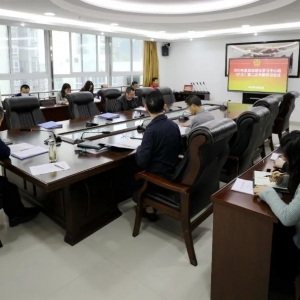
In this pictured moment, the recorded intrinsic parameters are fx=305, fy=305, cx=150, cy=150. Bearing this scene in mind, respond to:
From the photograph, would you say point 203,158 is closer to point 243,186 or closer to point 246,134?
point 243,186

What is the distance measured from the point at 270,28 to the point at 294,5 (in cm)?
254

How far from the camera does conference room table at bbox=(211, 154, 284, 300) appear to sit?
1526 mm

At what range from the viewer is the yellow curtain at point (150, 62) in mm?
9036

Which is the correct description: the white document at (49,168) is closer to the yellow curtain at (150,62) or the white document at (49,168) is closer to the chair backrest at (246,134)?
the chair backrest at (246,134)

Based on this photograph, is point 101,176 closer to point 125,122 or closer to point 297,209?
point 125,122

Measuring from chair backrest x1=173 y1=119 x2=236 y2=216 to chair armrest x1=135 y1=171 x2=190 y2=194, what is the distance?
5cm

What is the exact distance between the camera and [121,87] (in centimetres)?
881

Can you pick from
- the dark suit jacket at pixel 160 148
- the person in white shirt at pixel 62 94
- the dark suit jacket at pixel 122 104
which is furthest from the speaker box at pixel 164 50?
the dark suit jacket at pixel 160 148

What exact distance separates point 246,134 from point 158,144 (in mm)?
1081

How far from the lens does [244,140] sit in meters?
3.05

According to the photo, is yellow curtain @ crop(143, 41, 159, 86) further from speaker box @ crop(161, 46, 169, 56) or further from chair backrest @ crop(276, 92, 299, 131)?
chair backrest @ crop(276, 92, 299, 131)

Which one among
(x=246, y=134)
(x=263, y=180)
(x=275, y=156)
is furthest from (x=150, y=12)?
(x=263, y=180)

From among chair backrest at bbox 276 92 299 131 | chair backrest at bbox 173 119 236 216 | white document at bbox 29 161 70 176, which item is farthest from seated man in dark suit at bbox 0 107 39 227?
chair backrest at bbox 276 92 299 131

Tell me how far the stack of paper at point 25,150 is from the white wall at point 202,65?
679 centimetres
